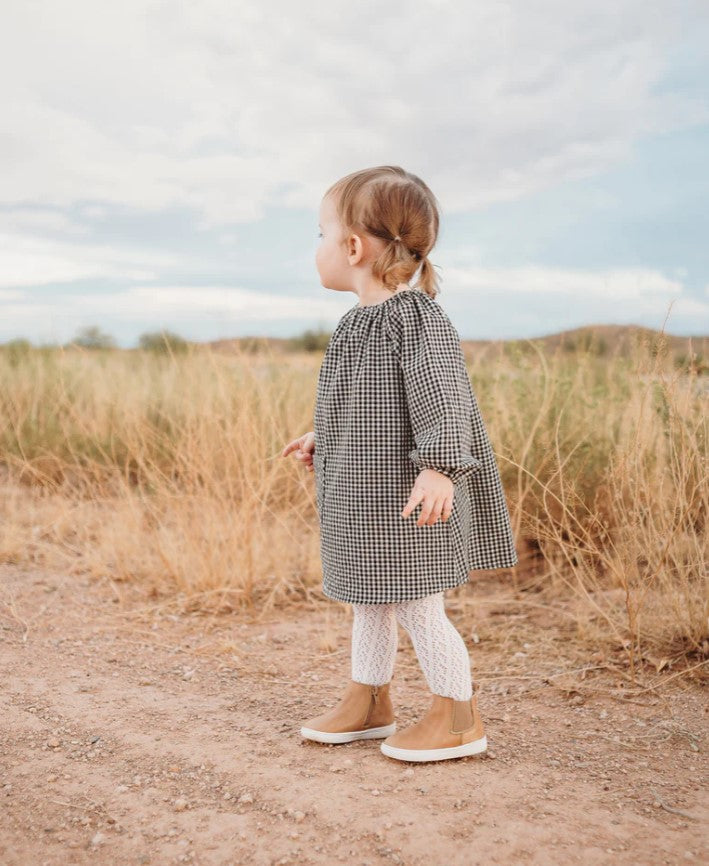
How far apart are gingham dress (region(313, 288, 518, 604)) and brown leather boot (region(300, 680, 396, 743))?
0.37 metres

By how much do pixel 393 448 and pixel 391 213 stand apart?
1.94ft

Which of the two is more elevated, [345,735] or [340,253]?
[340,253]

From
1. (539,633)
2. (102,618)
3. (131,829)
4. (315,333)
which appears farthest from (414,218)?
(315,333)

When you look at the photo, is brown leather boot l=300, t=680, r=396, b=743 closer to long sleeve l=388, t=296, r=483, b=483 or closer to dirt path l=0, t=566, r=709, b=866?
dirt path l=0, t=566, r=709, b=866

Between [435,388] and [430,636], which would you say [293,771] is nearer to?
[430,636]

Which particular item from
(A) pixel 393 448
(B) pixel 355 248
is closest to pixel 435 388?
(A) pixel 393 448

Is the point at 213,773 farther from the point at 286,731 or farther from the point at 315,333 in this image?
the point at 315,333

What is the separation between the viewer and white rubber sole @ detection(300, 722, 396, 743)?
2354 mm

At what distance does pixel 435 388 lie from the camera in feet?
6.64

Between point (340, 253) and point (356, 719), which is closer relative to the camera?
point (340, 253)

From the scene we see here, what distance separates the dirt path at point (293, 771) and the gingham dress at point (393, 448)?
49cm

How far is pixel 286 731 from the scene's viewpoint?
2490 millimetres

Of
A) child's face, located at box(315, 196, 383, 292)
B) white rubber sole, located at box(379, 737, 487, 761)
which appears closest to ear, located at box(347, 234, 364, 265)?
child's face, located at box(315, 196, 383, 292)

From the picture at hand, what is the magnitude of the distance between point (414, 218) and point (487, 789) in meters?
1.42
